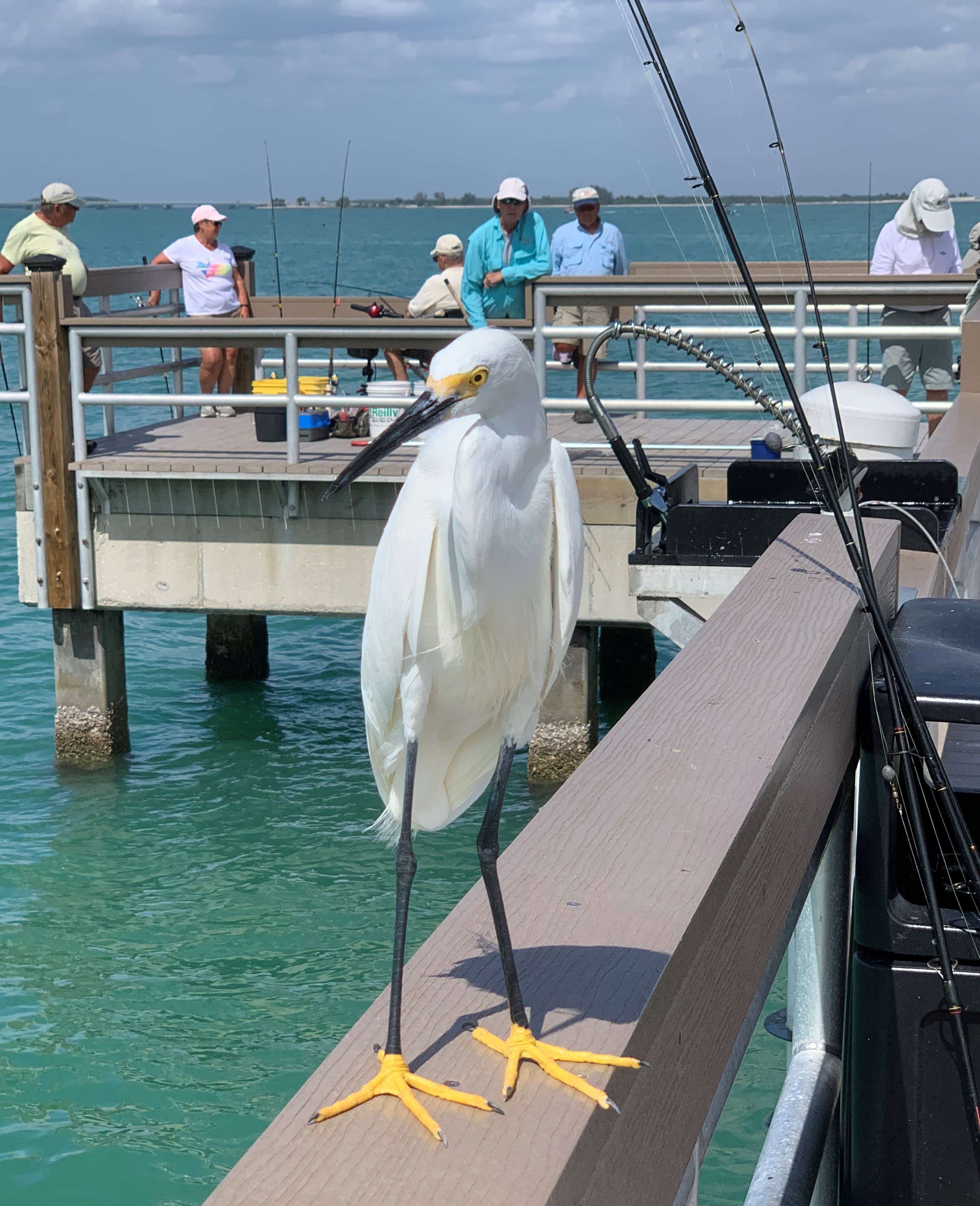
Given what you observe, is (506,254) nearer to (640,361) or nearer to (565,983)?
→ (640,361)

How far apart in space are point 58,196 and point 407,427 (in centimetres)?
897

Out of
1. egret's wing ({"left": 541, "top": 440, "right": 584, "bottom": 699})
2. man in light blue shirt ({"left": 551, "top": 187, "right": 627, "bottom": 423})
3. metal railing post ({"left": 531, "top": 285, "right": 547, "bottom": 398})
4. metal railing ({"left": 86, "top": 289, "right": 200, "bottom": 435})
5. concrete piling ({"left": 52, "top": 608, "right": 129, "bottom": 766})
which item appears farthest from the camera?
man in light blue shirt ({"left": 551, "top": 187, "right": 627, "bottom": 423})

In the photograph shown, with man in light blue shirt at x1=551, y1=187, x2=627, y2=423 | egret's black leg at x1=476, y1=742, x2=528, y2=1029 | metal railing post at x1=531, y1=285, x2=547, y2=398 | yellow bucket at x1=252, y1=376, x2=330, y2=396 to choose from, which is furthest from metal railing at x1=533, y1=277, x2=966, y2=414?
egret's black leg at x1=476, y1=742, x2=528, y2=1029

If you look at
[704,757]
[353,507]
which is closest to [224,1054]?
[353,507]

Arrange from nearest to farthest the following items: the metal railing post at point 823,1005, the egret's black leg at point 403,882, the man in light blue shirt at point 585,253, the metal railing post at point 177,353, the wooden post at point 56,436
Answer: the egret's black leg at point 403,882
the metal railing post at point 823,1005
the wooden post at point 56,436
the man in light blue shirt at point 585,253
the metal railing post at point 177,353

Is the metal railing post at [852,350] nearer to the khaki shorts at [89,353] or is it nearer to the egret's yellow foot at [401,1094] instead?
the khaki shorts at [89,353]

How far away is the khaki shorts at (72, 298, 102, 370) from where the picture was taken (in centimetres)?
942

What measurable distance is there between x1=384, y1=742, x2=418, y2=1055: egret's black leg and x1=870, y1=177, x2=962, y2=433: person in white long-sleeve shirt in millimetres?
8628

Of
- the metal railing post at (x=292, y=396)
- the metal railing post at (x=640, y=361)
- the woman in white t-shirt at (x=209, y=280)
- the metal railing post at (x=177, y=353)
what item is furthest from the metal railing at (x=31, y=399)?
the metal railing post at (x=640, y=361)

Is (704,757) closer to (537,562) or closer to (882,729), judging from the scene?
(537,562)

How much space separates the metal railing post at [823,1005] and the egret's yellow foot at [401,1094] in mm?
1137

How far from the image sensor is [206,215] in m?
10.9

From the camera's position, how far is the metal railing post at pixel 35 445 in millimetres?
8469

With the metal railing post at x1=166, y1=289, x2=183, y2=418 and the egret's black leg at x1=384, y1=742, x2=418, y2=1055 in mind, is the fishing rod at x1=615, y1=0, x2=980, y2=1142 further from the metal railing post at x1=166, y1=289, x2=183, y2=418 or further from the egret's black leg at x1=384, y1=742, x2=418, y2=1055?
the metal railing post at x1=166, y1=289, x2=183, y2=418
